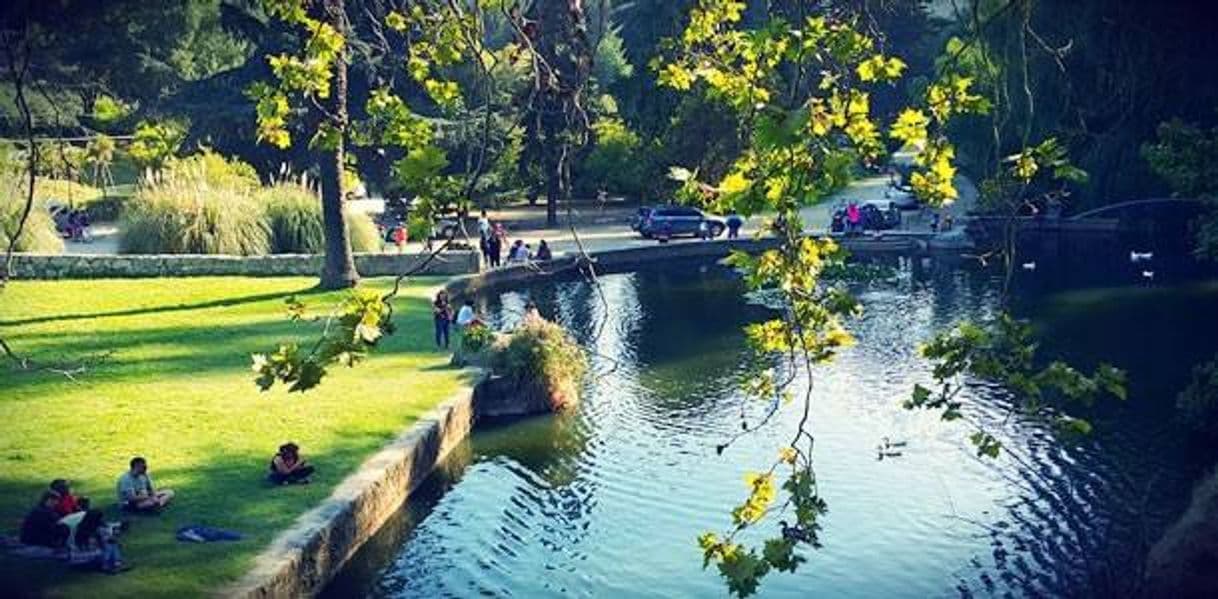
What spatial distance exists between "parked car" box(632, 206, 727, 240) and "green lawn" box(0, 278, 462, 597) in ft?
52.8

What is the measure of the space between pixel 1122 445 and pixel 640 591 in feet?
30.7

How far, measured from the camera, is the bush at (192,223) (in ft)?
117

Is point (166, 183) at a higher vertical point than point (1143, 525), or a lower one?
higher

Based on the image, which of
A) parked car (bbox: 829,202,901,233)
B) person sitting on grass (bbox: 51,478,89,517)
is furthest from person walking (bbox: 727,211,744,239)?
person sitting on grass (bbox: 51,478,89,517)

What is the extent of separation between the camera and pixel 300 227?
37062 millimetres

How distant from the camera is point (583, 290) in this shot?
36.4 m

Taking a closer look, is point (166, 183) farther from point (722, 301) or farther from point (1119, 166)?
point (1119, 166)

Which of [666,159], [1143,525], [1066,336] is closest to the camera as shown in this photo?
[1143,525]

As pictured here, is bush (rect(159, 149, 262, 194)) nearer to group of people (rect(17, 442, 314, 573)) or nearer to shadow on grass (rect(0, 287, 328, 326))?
shadow on grass (rect(0, 287, 328, 326))

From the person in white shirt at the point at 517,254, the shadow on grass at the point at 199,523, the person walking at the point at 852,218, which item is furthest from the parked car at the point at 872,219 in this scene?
the shadow on grass at the point at 199,523

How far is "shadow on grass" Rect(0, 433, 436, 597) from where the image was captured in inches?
498

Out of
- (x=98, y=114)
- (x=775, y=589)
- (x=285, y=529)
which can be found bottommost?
(x=775, y=589)

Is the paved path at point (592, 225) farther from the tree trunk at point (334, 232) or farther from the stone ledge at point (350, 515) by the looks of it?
the stone ledge at point (350, 515)

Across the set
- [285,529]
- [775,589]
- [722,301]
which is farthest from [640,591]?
[722,301]
